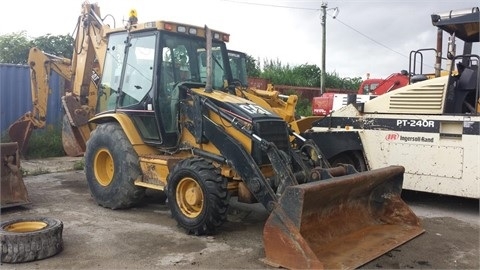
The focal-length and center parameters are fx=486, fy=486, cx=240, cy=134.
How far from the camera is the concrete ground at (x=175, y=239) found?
4719 millimetres

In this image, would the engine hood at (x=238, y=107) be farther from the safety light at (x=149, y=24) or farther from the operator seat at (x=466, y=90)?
Answer: the operator seat at (x=466, y=90)

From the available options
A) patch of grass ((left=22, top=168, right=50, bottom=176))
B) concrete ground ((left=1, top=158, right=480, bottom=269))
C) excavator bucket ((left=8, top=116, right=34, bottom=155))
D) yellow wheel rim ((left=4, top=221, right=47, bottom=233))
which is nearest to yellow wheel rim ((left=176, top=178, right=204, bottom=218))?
concrete ground ((left=1, top=158, right=480, bottom=269))

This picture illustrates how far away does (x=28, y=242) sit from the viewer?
4613mm

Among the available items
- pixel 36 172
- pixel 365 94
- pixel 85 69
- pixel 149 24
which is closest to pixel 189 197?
pixel 149 24

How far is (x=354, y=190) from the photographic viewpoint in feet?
17.3

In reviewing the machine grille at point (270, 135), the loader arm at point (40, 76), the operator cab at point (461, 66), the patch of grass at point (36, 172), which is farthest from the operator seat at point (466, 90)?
the patch of grass at point (36, 172)

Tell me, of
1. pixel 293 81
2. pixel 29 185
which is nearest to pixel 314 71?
pixel 293 81

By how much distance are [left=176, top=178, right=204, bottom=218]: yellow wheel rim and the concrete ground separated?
0.28 metres

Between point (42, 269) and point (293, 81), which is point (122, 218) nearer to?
point (42, 269)

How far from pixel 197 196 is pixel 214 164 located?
50 centimetres

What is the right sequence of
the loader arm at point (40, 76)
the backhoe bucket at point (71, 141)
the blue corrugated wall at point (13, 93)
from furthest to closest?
the blue corrugated wall at point (13, 93)
the backhoe bucket at point (71, 141)
the loader arm at point (40, 76)

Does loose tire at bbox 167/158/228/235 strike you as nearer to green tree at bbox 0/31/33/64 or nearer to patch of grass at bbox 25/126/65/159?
patch of grass at bbox 25/126/65/159

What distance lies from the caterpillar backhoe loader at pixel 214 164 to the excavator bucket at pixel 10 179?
3.08 feet

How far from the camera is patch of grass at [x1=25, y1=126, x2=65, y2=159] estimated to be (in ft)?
38.1
